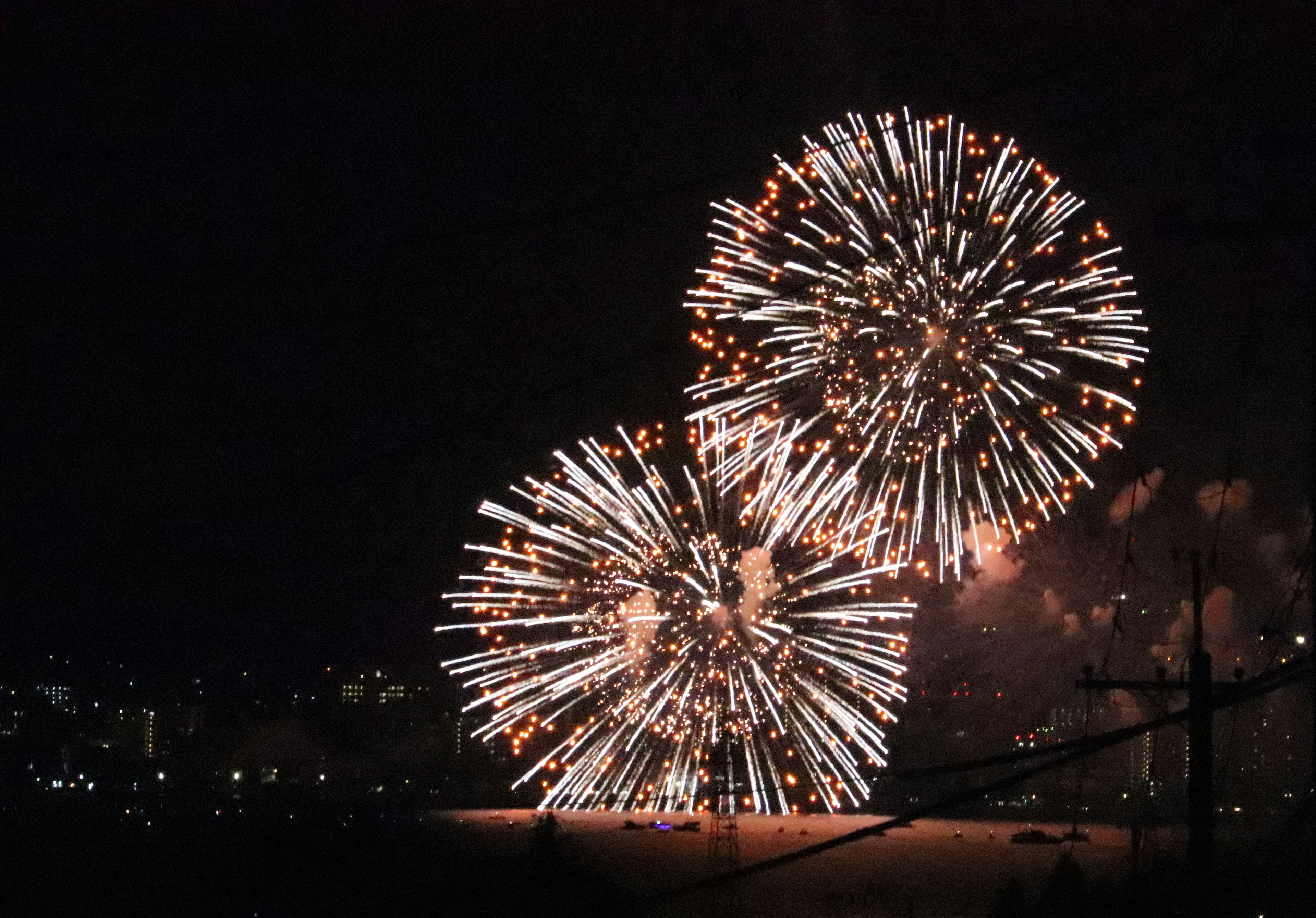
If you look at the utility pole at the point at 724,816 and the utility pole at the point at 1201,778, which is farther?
the utility pole at the point at 724,816

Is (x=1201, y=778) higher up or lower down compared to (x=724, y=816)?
higher up

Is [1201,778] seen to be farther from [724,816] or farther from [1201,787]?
[724,816]

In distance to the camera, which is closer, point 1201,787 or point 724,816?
point 1201,787

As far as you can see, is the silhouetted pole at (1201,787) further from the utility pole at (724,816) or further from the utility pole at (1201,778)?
the utility pole at (724,816)

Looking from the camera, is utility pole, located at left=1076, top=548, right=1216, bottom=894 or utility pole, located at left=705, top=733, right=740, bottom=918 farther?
utility pole, located at left=705, top=733, right=740, bottom=918

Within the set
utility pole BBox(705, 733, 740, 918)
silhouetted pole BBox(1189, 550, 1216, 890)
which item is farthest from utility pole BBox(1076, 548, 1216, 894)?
utility pole BBox(705, 733, 740, 918)

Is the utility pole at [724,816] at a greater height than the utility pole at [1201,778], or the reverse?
the utility pole at [1201,778]

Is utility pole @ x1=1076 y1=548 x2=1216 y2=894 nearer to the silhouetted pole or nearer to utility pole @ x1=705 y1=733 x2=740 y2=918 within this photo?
the silhouetted pole

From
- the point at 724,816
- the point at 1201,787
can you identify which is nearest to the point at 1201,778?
the point at 1201,787

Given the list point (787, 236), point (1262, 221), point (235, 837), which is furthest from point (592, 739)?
point (235, 837)

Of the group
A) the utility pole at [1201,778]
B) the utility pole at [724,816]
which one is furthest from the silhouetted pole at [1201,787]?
the utility pole at [724,816]

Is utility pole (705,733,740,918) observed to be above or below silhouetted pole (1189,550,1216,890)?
below

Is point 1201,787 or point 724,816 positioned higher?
point 1201,787

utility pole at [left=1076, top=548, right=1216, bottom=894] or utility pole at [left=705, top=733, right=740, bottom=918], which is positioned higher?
utility pole at [left=1076, top=548, right=1216, bottom=894]
